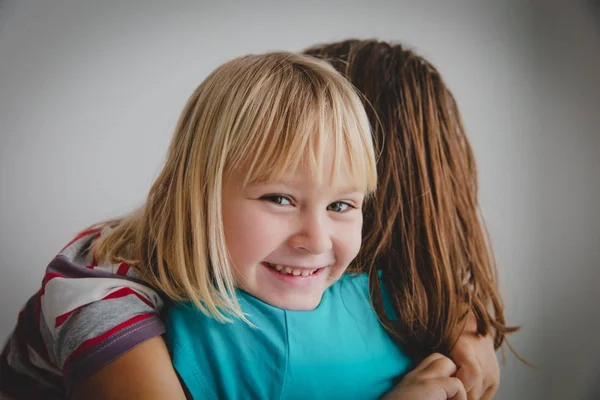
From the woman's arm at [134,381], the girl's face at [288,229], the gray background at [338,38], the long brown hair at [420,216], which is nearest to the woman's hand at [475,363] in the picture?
the long brown hair at [420,216]

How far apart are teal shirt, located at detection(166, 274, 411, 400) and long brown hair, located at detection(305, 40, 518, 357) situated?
85 mm

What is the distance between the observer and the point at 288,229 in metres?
0.60

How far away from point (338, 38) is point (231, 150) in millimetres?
426

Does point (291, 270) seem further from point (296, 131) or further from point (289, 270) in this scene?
point (296, 131)

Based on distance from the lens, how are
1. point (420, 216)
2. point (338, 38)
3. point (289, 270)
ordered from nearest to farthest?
point (289, 270) < point (420, 216) < point (338, 38)

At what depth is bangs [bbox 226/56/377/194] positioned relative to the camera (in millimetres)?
583

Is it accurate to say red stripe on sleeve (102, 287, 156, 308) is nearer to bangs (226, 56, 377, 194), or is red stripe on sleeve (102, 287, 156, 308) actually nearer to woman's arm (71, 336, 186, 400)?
woman's arm (71, 336, 186, 400)

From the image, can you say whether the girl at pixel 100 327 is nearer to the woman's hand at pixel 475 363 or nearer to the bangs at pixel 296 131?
the bangs at pixel 296 131

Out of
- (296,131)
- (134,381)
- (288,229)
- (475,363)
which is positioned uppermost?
(296,131)

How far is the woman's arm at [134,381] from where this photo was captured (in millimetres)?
533

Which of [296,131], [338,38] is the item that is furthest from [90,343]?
[338,38]

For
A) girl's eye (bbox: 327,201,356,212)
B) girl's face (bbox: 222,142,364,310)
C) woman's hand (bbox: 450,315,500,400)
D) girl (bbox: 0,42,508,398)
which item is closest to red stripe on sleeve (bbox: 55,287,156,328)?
girl (bbox: 0,42,508,398)

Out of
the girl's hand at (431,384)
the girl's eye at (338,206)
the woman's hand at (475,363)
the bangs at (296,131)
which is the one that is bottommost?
the woman's hand at (475,363)

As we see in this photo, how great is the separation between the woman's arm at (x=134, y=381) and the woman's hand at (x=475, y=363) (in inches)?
14.2
